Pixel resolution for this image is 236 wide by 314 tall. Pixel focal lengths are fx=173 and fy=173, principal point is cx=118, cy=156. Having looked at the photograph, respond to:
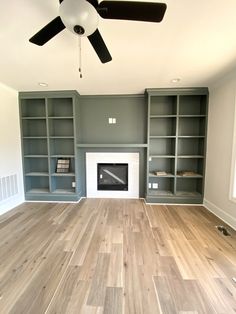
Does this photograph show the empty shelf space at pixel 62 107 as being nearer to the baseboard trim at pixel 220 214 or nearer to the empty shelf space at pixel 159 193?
the empty shelf space at pixel 159 193

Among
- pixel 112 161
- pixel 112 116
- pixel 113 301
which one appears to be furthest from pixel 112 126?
pixel 113 301

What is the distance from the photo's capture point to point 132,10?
3.92ft

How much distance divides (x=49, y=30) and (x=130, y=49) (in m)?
0.95

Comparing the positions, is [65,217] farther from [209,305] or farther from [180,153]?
[180,153]

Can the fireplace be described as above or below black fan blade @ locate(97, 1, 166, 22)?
below

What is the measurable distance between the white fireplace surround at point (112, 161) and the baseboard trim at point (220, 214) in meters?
1.43

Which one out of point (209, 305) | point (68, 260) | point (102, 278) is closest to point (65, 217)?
point (68, 260)

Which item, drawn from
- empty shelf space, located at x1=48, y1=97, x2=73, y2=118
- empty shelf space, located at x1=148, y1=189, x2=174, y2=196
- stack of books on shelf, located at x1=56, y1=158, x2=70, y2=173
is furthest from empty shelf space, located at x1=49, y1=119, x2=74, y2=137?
empty shelf space, located at x1=148, y1=189, x2=174, y2=196

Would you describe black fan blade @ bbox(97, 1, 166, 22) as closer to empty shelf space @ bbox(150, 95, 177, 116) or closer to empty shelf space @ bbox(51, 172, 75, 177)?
empty shelf space @ bbox(150, 95, 177, 116)

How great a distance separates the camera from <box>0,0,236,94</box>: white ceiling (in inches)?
57.5

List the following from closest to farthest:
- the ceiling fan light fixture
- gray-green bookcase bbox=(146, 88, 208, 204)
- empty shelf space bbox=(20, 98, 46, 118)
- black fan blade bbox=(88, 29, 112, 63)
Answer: black fan blade bbox=(88, 29, 112, 63) → the ceiling fan light fixture → gray-green bookcase bbox=(146, 88, 208, 204) → empty shelf space bbox=(20, 98, 46, 118)

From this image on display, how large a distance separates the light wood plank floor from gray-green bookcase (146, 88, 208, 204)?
0.74 metres

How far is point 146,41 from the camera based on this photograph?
72.7 inches

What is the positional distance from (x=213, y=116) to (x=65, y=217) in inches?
127
